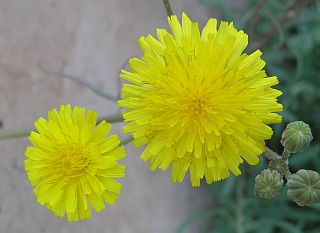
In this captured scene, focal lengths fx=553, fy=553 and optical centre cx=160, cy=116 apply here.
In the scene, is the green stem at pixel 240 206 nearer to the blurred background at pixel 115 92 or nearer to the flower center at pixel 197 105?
the blurred background at pixel 115 92

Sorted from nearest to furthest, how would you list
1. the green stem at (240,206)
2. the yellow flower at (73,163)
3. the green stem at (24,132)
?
the yellow flower at (73,163)
the green stem at (24,132)
the green stem at (240,206)

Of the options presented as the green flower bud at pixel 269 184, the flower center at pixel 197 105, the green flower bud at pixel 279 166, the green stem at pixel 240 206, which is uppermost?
the flower center at pixel 197 105

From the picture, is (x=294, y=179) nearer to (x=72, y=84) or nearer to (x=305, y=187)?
A: (x=305, y=187)

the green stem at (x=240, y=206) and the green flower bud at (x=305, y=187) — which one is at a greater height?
the green flower bud at (x=305, y=187)

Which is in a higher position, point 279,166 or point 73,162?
point 279,166

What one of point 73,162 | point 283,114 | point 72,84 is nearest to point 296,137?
point 73,162

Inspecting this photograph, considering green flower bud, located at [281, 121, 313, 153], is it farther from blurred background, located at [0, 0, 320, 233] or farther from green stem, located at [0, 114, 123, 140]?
blurred background, located at [0, 0, 320, 233]

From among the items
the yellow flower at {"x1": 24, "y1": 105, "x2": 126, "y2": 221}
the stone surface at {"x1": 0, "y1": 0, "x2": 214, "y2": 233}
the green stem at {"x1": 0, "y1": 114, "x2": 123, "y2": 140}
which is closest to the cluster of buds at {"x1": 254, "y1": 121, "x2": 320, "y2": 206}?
the yellow flower at {"x1": 24, "y1": 105, "x2": 126, "y2": 221}

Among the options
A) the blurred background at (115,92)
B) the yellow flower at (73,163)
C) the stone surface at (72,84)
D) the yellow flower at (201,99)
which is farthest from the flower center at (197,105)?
the stone surface at (72,84)
